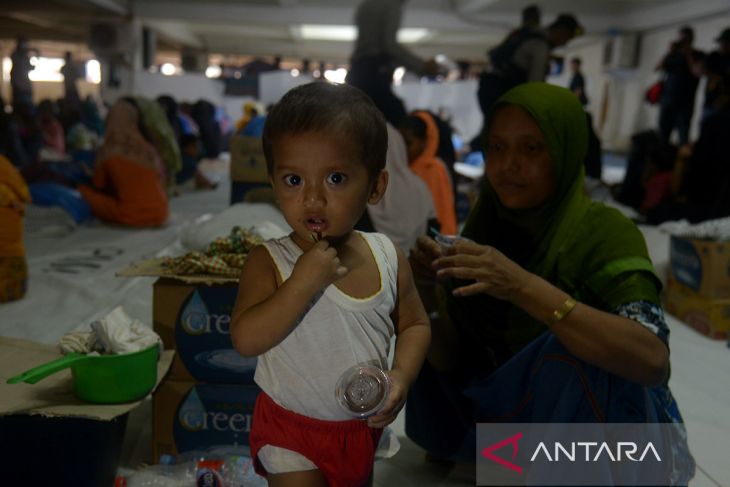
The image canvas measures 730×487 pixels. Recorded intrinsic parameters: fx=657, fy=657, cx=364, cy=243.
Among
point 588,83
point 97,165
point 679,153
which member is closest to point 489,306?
point 97,165

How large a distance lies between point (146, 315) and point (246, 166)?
1331 mm

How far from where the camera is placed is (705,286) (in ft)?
9.86

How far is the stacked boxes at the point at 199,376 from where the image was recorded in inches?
63.0

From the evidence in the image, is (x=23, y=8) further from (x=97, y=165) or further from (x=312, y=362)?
(x=312, y=362)

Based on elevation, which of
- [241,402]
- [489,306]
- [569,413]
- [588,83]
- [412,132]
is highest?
[588,83]

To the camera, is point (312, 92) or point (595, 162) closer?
point (312, 92)

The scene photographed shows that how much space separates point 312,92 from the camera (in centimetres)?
101

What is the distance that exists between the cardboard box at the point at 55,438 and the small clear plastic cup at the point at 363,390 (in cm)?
56

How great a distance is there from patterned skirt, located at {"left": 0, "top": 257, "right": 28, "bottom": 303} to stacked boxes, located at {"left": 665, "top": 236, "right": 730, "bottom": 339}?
3.07 m

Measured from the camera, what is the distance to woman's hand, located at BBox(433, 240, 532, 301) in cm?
110

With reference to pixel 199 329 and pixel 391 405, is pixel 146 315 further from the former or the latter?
pixel 391 405

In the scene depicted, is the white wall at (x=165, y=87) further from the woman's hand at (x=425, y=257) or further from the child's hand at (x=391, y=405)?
the child's hand at (x=391, y=405)

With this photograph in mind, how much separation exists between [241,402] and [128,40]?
10866 mm

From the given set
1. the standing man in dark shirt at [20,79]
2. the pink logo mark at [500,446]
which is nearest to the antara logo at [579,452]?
the pink logo mark at [500,446]
